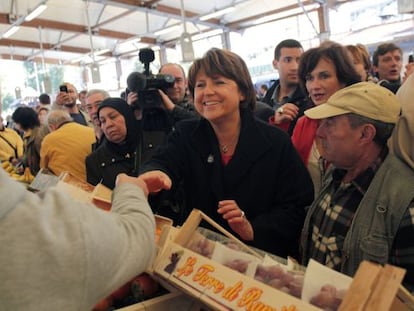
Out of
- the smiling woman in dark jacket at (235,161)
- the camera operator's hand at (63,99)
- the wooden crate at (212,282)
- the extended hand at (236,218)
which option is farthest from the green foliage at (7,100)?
the wooden crate at (212,282)

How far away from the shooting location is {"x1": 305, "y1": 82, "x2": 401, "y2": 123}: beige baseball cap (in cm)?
124

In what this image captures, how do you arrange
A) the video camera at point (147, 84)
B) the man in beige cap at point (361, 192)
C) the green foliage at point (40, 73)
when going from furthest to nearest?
the green foliage at point (40, 73), the video camera at point (147, 84), the man in beige cap at point (361, 192)

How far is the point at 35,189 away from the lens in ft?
5.14

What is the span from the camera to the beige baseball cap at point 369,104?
1242mm

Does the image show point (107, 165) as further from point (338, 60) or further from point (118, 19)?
point (118, 19)

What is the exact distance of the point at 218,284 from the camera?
0.79 metres

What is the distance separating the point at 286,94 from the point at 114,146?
119 centimetres

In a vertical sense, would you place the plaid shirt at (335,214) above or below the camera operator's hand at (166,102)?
below

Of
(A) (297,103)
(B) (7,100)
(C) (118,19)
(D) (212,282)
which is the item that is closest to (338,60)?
(A) (297,103)

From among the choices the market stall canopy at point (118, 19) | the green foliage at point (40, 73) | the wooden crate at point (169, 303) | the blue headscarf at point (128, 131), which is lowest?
the wooden crate at point (169, 303)

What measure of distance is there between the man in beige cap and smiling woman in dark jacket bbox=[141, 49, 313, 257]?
0.13m

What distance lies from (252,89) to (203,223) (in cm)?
76

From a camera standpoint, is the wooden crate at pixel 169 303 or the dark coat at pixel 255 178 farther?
the dark coat at pixel 255 178

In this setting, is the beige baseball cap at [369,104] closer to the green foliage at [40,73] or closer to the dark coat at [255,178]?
the dark coat at [255,178]
